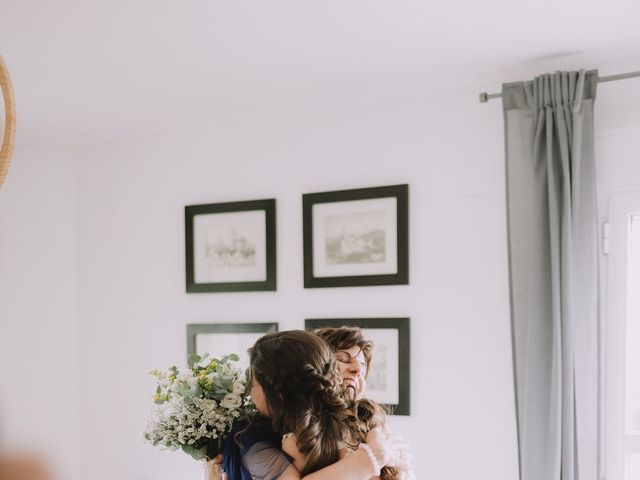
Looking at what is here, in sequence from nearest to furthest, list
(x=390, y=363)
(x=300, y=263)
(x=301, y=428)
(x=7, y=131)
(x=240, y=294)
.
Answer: (x=7, y=131), (x=301, y=428), (x=390, y=363), (x=300, y=263), (x=240, y=294)

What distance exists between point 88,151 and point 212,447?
2.57 metres

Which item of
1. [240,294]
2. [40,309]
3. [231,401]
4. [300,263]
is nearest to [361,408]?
[231,401]

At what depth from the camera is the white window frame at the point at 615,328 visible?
277 cm

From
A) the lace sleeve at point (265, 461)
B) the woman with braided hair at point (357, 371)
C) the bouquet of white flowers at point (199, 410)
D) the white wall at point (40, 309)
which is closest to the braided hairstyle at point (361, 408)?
the woman with braided hair at point (357, 371)

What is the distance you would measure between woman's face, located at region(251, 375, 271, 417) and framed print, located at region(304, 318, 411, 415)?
1244mm

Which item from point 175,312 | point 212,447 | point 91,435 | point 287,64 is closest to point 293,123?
point 287,64

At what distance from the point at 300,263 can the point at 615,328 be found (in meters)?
1.50

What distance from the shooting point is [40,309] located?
400cm

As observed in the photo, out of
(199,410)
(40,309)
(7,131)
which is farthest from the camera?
(40,309)

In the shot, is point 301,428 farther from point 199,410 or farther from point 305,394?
point 199,410

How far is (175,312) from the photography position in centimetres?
381

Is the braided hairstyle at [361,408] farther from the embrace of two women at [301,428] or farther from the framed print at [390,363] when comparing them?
the framed print at [390,363]

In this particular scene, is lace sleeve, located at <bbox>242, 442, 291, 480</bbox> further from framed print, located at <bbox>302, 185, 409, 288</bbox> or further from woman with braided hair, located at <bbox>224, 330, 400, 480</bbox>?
framed print, located at <bbox>302, 185, 409, 288</bbox>

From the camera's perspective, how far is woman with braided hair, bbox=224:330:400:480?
1915mm
